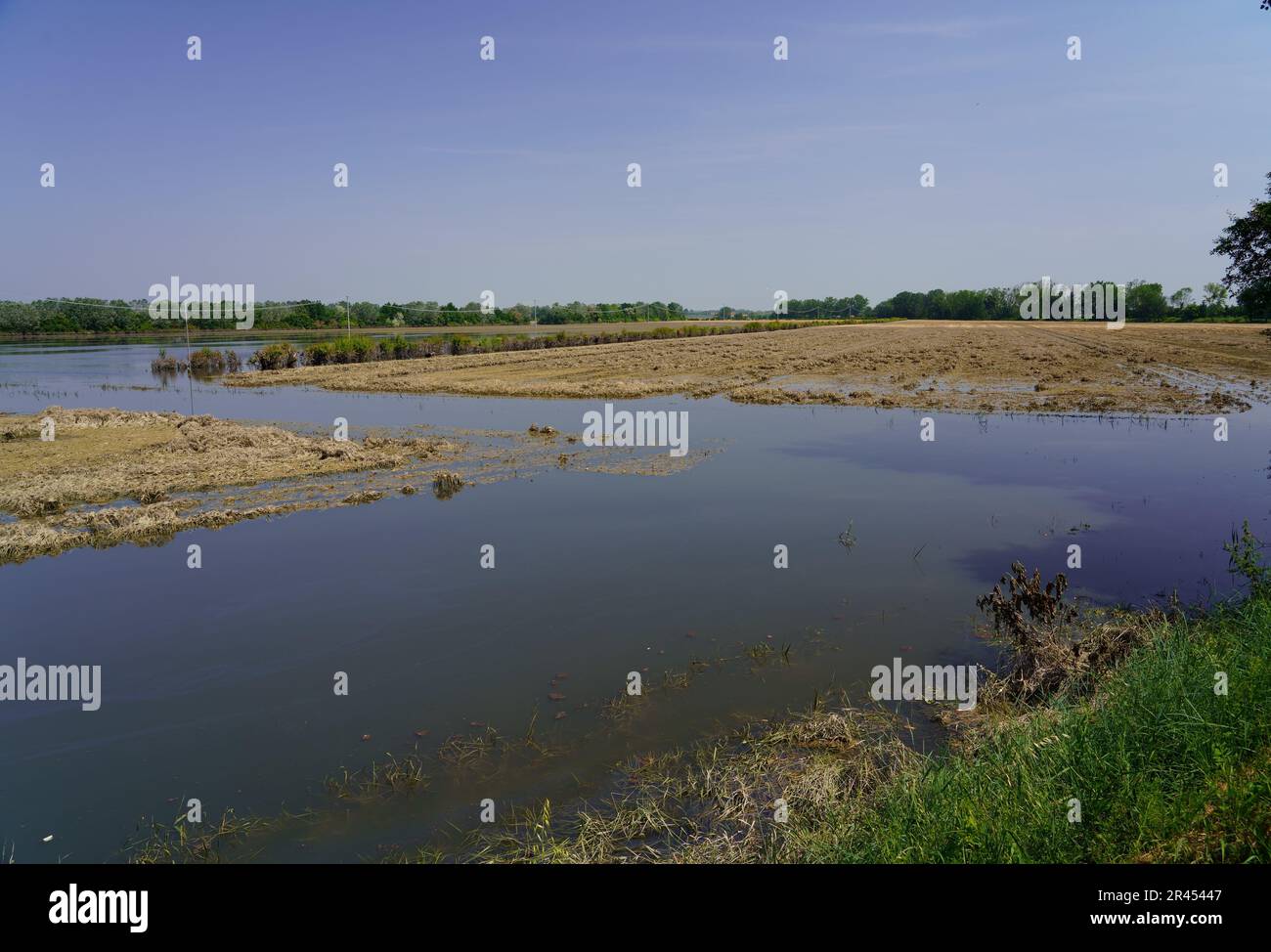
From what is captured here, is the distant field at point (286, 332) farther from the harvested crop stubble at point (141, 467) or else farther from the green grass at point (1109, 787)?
the green grass at point (1109, 787)

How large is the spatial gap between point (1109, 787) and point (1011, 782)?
479 millimetres

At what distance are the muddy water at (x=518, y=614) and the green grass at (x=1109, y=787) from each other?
1.73 m

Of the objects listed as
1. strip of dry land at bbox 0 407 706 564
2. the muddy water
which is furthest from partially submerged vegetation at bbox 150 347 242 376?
the muddy water

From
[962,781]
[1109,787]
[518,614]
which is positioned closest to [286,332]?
[518,614]

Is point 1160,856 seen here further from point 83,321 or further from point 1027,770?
point 83,321

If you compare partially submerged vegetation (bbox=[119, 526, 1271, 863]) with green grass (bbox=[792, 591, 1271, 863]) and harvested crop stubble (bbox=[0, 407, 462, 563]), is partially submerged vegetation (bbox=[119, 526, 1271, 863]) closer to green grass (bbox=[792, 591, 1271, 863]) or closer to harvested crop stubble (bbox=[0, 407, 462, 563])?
green grass (bbox=[792, 591, 1271, 863])

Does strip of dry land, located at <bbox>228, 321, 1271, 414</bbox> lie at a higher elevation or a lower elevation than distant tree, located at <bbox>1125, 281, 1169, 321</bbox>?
lower

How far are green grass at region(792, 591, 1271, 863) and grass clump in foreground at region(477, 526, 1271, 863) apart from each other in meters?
0.01

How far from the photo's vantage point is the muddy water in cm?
553

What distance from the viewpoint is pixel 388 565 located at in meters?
9.81

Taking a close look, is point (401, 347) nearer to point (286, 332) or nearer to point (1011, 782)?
point (1011, 782)

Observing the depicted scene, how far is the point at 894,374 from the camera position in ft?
105
